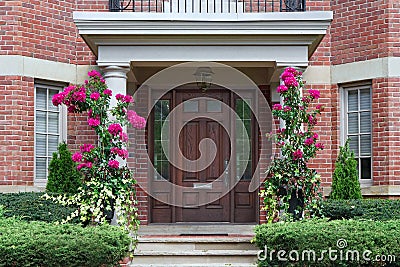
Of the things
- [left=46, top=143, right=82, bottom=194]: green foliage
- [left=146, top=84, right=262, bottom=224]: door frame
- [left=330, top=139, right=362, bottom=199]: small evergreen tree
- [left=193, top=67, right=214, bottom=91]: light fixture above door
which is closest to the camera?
[left=46, top=143, right=82, bottom=194]: green foliage

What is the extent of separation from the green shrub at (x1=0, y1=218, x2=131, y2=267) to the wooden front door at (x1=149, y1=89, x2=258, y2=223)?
14.7 ft

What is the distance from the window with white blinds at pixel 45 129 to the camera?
1143 centimetres

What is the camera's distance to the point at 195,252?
9.73 metres

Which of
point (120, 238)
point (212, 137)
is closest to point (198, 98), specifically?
point (212, 137)

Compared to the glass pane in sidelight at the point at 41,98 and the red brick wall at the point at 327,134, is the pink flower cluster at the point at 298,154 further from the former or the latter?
the glass pane in sidelight at the point at 41,98

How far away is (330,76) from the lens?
12008mm

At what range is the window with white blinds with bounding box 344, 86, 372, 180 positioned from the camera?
1167 cm

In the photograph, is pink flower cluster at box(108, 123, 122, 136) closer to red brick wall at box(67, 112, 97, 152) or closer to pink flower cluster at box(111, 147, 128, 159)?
pink flower cluster at box(111, 147, 128, 159)

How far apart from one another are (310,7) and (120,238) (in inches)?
232

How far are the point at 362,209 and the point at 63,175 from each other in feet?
14.8

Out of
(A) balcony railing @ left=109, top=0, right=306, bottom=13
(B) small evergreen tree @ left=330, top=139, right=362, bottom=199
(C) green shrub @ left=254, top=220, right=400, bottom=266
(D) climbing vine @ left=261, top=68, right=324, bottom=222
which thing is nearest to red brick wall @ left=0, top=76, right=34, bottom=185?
(A) balcony railing @ left=109, top=0, right=306, bottom=13

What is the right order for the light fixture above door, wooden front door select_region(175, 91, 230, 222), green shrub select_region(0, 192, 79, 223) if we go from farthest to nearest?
wooden front door select_region(175, 91, 230, 222)
the light fixture above door
green shrub select_region(0, 192, 79, 223)

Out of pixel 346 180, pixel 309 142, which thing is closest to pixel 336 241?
Answer: pixel 309 142

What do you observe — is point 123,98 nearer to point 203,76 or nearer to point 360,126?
point 203,76
